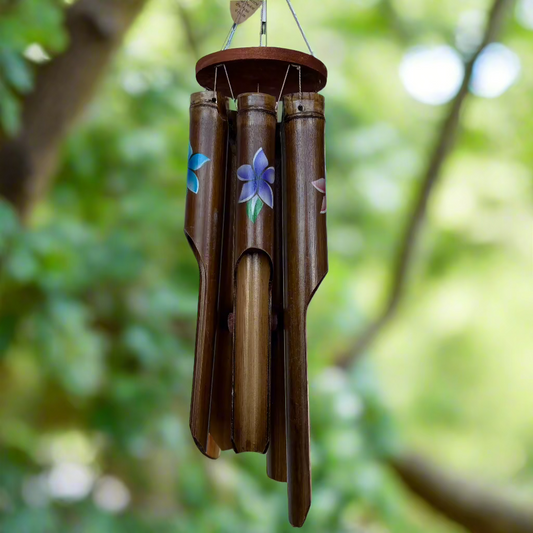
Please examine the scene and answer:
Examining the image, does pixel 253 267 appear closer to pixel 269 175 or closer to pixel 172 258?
pixel 269 175

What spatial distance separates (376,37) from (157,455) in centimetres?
213

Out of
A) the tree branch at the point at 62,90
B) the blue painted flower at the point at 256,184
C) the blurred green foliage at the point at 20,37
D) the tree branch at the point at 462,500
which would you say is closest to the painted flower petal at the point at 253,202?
the blue painted flower at the point at 256,184

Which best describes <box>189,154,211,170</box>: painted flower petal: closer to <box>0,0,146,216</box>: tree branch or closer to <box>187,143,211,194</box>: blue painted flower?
<box>187,143,211,194</box>: blue painted flower

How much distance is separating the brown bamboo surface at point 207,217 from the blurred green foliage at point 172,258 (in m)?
0.71

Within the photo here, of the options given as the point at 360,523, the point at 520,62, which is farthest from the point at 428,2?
the point at 360,523

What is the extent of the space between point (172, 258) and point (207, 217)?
180 cm

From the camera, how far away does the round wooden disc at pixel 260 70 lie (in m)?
0.93

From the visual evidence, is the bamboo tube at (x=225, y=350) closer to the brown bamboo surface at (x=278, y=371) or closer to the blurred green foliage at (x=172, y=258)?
the brown bamboo surface at (x=278, y=371)

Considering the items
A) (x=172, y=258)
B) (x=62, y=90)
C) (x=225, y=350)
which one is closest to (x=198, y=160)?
(x=225, y=350)

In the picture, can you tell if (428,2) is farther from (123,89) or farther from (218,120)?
(218,120)

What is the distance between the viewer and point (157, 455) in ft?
8.95

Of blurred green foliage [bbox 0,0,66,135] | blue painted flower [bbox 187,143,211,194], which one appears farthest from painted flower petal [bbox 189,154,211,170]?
blurred green foliage [bbox 0,0,66,135]

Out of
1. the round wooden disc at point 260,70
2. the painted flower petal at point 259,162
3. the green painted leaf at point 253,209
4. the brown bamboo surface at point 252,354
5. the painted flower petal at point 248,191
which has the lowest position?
the brown bamboo surface at point 252,354

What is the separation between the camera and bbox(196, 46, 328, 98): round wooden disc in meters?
0.93
